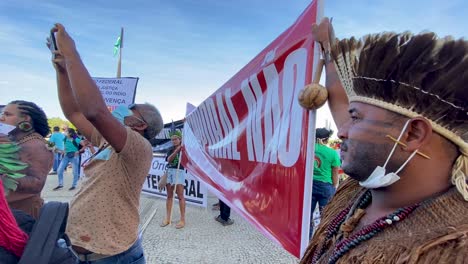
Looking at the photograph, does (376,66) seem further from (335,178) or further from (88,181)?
(335,178)

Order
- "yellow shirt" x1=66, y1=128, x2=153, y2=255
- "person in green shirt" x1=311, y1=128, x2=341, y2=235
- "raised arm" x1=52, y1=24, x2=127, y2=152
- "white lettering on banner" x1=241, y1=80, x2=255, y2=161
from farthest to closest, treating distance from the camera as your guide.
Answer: "person in green shirt" x1=311, y1=128, x2=341, y2=235
"white lettering on banner" x1=241, y1=80, x2=255, y2=161
"yellow shirt" x1=66, y1=128, x2=153, y2=255
"raised arm" x1=52, y1=24, x2=127, y2=152

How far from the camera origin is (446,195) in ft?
3.32

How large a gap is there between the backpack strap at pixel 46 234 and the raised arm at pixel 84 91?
17.8 inches

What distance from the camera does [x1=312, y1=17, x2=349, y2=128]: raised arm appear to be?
4.89 feet

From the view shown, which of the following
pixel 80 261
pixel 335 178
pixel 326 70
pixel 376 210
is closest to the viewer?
pixel 376 210

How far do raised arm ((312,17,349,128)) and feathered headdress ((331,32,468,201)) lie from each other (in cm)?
39

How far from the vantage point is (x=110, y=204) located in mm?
2090

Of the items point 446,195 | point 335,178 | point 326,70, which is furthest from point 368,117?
point 335,178

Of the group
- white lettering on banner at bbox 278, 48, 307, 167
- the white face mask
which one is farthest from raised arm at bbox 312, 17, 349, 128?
the white face mask

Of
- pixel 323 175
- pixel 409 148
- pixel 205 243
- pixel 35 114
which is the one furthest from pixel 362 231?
pixel 323 175

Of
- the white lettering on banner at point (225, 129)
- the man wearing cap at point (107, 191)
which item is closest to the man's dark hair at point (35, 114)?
the man wearing cap at point (107, 191)

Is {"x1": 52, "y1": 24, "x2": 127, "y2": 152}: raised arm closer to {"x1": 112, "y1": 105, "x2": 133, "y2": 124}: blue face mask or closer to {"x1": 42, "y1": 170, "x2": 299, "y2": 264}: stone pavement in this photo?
{"x1": 112, "y1": 105, "x2": 133, "y2": 124}: blue face mask

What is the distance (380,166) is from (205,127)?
8.54 ft

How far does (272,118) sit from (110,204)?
112 centimetres
